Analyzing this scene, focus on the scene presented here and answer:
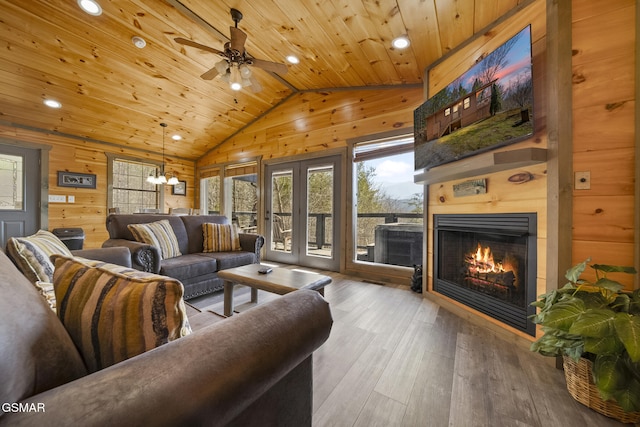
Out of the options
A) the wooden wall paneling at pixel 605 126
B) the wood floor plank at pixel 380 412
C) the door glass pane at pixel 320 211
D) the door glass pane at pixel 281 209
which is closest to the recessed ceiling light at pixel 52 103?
the door glass pane at pixel 281 209

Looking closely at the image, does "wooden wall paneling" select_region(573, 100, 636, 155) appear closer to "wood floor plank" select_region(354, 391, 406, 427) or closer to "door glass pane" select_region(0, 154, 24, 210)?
"wood floor plank" select_region(354, 391, 406, 427)

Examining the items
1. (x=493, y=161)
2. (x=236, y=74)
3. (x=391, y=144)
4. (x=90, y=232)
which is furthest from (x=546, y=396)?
(x=90, y=232)

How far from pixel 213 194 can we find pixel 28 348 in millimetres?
6454

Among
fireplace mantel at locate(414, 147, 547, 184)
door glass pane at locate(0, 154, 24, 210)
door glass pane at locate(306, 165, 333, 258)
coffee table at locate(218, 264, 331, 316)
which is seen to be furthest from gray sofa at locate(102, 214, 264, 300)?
door glass pane at locate(0, 154, 24, 210)

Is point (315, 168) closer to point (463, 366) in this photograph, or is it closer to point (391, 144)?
point (391, 144)

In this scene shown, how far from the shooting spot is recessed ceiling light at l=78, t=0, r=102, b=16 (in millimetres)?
2557

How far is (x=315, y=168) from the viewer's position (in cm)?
447

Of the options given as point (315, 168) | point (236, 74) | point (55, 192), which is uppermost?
point (236, 74)

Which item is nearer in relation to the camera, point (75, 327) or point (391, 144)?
point (75, 327)

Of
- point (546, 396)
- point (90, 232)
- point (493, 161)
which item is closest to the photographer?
point (546, 396)

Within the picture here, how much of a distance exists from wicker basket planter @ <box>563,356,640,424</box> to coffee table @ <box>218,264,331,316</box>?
4.90 feet

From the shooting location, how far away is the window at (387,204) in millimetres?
3583

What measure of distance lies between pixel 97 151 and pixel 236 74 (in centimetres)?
414

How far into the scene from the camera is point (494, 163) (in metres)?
1.86
